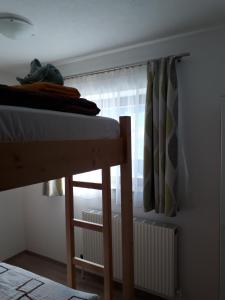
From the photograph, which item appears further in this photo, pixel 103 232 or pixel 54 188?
pixel 54 188

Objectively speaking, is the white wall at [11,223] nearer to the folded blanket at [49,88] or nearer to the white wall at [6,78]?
the white wall at [6,78]

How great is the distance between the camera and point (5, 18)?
166 centimetres

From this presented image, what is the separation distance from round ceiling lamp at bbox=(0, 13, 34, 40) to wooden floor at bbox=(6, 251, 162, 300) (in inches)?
100

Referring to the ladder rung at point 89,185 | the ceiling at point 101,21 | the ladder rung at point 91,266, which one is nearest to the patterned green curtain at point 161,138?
the ceiling at point 101,21

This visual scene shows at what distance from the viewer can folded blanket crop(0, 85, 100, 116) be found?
0.95 meters

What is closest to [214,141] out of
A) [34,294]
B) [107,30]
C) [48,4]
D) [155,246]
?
[155,246]

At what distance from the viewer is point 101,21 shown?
70.9 inches

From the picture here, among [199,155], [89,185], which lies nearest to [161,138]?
[199,155]

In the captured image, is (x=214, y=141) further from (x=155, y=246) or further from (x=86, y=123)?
(x=86, y=123)

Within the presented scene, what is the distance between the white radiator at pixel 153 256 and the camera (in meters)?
2.18

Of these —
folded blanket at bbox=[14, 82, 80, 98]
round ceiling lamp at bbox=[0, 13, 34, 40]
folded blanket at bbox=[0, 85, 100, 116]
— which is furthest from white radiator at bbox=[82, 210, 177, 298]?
round ceiling lamp at bbox=[0, 13, 34, 40]

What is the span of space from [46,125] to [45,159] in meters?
0.15

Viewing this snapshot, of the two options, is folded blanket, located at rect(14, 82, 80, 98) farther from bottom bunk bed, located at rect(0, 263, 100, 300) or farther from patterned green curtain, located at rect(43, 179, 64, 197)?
patterned green curtain, located at rect(43, 179, 64, 197)

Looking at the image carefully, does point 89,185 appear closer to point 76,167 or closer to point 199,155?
point 76,167
